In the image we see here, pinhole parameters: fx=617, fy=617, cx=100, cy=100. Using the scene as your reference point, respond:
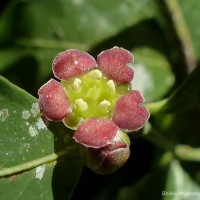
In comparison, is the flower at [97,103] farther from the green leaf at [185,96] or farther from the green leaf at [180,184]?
the green leaf at [180,184]

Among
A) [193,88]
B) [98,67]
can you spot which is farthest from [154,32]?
[98,67]

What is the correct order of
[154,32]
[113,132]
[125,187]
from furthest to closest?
[154,32] → [125,187] → [113,132]

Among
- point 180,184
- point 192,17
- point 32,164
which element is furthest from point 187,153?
point 32,164

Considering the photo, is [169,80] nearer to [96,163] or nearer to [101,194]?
[101,194]

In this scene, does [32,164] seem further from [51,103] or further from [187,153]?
[187,153]

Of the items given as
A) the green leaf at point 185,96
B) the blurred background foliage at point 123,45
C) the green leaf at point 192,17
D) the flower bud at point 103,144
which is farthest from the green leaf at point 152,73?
the flower bud at point 103,144

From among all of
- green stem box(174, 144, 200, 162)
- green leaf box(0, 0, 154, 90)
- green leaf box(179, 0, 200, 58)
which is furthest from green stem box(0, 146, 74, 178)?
green leaf box(179, 0, 200, 58)
